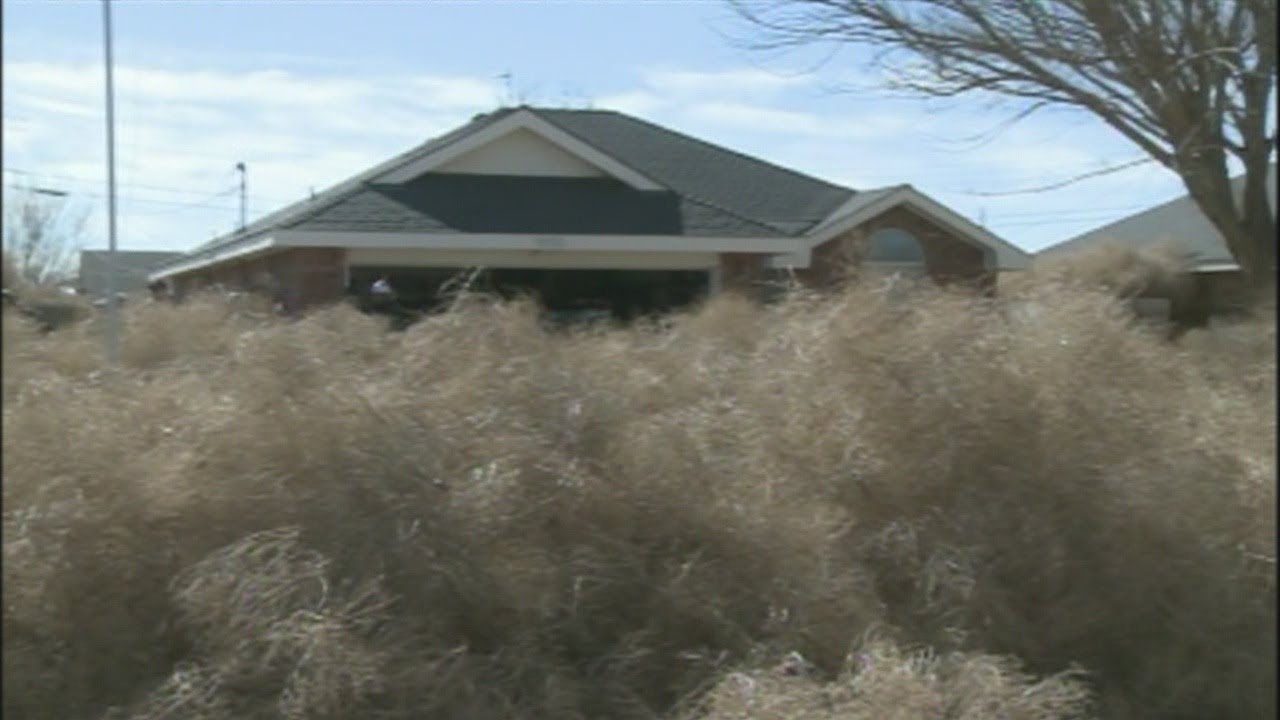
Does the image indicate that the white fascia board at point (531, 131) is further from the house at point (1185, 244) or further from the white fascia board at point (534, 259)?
the house at point (1185, 244)

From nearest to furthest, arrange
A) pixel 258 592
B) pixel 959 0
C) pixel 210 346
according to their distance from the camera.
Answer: pixel 258 592
pixel 210 346
pixel 959 0

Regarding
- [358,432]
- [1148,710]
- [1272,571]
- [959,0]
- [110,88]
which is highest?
[959,0]

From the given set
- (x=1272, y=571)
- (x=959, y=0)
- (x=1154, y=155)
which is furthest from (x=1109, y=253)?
(x=1272, y=571)

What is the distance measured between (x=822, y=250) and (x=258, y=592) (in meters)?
16.6

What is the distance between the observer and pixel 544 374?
268 inches

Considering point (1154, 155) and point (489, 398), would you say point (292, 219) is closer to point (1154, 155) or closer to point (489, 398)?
point (1154, 155)

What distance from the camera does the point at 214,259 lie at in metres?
23.0

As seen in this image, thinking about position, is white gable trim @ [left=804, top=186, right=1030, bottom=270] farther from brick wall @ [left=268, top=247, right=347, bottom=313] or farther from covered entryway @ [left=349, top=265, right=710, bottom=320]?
brick wall @ [left=268, top=247, right=347, bottom=313]

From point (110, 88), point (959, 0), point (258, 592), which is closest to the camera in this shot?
point (258, 592)

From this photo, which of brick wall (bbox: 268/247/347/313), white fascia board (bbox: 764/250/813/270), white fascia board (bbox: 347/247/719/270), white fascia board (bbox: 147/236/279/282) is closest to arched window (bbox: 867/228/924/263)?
white fascia board (bbox: 764/250/813/270)

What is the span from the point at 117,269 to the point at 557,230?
30.1 ft

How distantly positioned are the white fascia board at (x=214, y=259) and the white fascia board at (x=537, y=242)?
752 millimetres

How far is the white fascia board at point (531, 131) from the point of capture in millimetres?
21328

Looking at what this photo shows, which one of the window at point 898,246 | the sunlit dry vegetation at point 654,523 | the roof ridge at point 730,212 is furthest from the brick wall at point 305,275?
the sunlit dry vegetation at point 654,523
